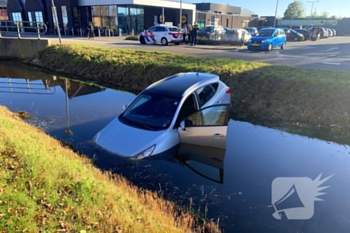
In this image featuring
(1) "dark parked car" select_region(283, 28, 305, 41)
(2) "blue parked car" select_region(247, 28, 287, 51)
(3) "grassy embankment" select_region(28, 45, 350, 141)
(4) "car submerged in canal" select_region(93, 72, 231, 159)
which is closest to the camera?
(4) "car submerged in canal" select_region(93, 72, 231, 159)

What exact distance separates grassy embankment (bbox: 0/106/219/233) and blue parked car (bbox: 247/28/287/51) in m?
18.5

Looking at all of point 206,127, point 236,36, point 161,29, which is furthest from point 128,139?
point 236,36

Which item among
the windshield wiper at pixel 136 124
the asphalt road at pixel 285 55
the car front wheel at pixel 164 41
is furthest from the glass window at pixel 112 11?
the windshield wiper at pixel 136 124

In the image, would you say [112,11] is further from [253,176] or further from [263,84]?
[253,176]

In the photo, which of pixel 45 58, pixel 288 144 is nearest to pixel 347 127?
pixel 288 144

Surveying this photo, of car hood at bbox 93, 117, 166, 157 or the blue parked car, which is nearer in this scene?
car hood at bbox 93, 117, 166, 157

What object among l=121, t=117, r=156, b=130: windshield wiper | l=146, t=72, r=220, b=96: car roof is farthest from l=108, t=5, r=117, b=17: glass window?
l=121, t=117, r=156, b=130: windshield wiper

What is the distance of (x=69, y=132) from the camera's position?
7.48 metres

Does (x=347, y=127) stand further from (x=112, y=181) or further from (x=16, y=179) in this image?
(x=16, y=179)

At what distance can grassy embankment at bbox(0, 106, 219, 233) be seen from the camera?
3.20 meters

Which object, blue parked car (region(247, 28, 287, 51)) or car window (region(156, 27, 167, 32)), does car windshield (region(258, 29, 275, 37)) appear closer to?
blue parked car (region(247, 28, 287, 51))

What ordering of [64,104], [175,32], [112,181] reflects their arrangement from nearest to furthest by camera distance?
[112,181], [64,104], [175,32]

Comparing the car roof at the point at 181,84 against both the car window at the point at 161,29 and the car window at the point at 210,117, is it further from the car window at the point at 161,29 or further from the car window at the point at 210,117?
the car window at the point at 161,29

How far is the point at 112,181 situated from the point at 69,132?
3.36 m
